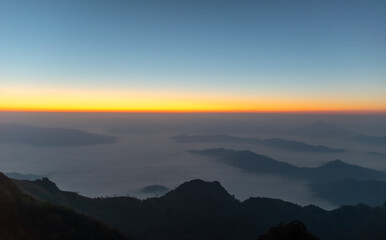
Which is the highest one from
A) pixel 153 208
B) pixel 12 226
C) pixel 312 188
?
pixel 12 226

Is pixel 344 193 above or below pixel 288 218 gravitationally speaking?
below

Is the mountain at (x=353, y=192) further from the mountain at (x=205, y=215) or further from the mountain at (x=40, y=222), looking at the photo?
the mountain at (x=40, y=222)

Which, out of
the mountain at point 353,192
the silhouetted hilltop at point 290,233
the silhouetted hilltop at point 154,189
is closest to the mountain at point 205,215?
→ the silhouetted hilltop at point 290,233

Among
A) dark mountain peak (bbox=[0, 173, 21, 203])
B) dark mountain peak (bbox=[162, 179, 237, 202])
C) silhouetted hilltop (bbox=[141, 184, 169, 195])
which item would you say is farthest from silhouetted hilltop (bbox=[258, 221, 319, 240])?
silhouetted hilltop (bbox=[141, 184, 169, 195])

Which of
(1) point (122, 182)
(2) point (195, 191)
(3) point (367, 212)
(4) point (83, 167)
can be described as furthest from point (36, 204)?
(4) point (83, 167)

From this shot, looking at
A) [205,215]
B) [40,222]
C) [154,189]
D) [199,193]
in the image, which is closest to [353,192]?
[154,189]

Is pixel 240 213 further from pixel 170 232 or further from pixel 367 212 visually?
pixel 367 212
